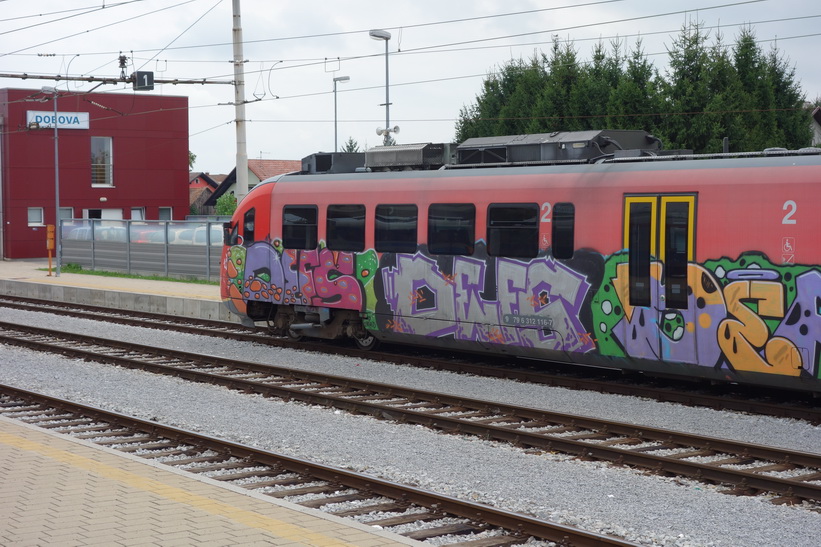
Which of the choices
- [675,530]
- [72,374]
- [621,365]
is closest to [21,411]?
[72,374]

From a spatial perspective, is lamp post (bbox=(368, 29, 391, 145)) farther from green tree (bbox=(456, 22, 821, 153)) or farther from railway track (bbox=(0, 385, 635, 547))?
railway track (bbox=(0, 385, 635, 547))

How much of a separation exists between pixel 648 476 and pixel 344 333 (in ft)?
31.4

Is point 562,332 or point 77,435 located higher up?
point 562,332

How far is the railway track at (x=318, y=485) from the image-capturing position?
24.2ft

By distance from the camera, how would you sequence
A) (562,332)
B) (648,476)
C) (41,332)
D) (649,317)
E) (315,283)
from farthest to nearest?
1. (41,332)
2. (315,283)
3. (562,332)
4. (649,317)
5. (648,476)

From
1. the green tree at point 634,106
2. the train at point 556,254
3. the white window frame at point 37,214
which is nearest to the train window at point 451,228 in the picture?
the train at point 556,254

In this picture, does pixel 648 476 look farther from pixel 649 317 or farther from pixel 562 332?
pixel 562 332

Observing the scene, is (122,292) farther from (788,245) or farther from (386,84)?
(788,245)

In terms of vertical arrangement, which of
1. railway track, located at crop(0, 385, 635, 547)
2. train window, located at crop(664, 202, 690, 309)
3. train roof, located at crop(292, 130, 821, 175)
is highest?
train roof, located at crop(292, 130, 821, 175)

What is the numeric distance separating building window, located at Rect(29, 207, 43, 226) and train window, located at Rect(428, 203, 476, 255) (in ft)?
121

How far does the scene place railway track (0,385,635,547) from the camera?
24.2 ft

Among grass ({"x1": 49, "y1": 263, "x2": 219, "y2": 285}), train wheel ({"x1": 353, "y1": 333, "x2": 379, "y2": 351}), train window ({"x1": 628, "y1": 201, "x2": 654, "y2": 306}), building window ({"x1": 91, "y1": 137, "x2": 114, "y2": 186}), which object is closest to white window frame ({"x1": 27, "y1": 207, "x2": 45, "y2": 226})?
building window ({"x1": 91, "y1": 137, "x2": 114, "y2": 186})

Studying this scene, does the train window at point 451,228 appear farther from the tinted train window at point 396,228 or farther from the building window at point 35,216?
the building window at point 35,216

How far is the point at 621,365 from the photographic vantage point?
43.5 feet
